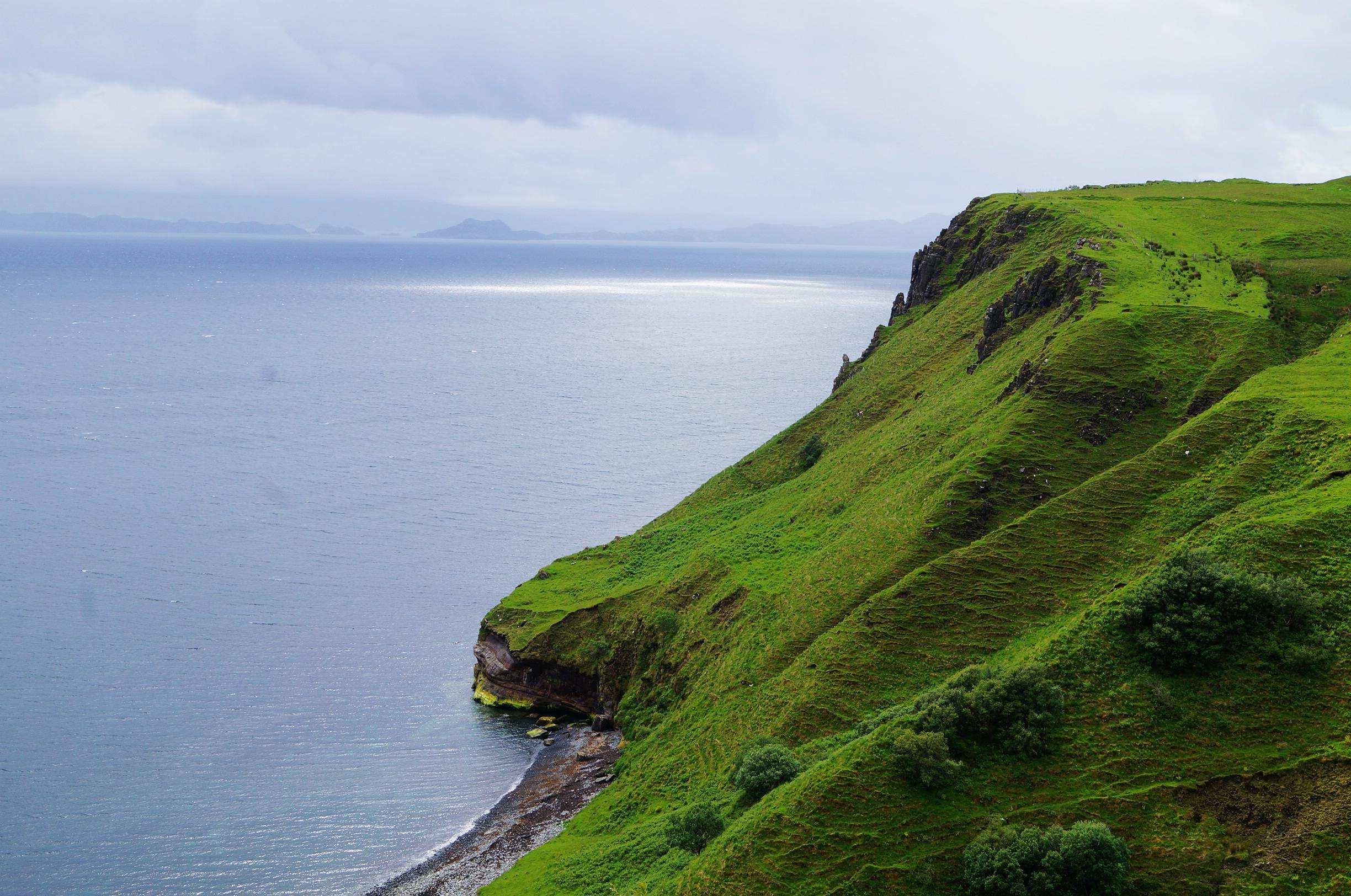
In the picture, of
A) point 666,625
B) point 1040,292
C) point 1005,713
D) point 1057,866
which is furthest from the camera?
point 1040,292

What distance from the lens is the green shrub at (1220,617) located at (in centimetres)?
4169

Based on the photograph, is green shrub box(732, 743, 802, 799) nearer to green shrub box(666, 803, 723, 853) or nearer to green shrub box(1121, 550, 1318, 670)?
green shrub box(666, 803, 723, 853)

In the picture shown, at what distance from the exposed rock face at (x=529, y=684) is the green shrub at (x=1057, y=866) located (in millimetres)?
44175

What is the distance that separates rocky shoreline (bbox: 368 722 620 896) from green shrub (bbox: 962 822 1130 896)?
105 feet

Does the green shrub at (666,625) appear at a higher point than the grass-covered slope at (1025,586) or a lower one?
lower

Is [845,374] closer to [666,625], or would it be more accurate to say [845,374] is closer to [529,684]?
[666,625]

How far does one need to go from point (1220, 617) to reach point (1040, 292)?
5058cm

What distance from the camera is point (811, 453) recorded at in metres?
103

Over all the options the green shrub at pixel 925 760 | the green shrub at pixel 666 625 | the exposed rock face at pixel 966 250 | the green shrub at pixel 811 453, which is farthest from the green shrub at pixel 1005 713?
the exposed rock face at pixel 966 250

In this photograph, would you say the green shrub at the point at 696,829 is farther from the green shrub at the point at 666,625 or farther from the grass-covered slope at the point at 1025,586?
the green shrub at the point at 666,625

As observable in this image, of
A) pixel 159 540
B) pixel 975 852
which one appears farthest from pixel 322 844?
pixel 159 540

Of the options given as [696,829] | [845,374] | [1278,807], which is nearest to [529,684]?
[696,829]

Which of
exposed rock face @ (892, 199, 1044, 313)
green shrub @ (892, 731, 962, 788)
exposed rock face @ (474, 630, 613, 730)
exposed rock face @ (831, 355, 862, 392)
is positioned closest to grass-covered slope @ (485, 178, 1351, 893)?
green shrub @ (892, 731, 962, 788)

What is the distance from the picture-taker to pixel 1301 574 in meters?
43.1
